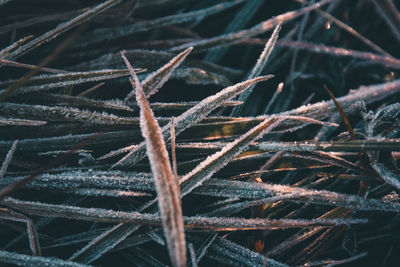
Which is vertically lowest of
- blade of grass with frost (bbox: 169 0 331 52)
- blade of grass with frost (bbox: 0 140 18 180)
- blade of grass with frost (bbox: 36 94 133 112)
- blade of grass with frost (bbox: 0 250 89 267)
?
blade of grass with frost (bbox: 0 250 89 267)

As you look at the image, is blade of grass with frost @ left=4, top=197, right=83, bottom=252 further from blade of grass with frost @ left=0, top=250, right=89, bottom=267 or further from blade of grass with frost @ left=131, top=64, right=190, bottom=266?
blade of grass with frost @ left=131, top=64, right=190, bottom=266

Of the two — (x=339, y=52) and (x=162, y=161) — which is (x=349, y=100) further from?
(x=162, y=161)

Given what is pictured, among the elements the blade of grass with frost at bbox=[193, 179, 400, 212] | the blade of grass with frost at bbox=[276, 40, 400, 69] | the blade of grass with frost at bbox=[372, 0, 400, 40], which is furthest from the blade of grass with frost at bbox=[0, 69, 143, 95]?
the blade of grass with frost at bbox=[372, 0, 400, 40]

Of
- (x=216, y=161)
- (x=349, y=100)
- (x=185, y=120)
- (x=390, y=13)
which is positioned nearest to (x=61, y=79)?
(x=185, y=120)

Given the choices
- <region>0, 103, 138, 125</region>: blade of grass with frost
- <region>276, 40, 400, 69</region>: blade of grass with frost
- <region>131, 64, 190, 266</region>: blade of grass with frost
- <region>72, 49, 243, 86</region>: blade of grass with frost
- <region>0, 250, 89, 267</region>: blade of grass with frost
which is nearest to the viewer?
<region>131, 64, 190, 266</region>: blade of grass with frost

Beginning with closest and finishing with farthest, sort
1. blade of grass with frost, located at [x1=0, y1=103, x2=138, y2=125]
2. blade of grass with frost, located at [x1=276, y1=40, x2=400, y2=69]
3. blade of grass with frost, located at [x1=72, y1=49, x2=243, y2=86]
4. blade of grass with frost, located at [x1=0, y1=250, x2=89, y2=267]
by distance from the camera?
blade of grass with frost, located at [x1=0, y1=250, x2=89, y2=267], blade of grass with frost, located at [x1=0, y1=103, x2=138, y2=125], blade of grass with frost, located at [x1=72, y1=49, x2=243, y2=86], blade of grass with frost, located at [x1=276, y1=40, x2=400, y2=69]

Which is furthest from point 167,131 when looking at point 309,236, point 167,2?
point 167,2

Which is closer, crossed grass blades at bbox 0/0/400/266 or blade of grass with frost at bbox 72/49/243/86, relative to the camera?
crossed grass blades at bbox 0/0/400/266
